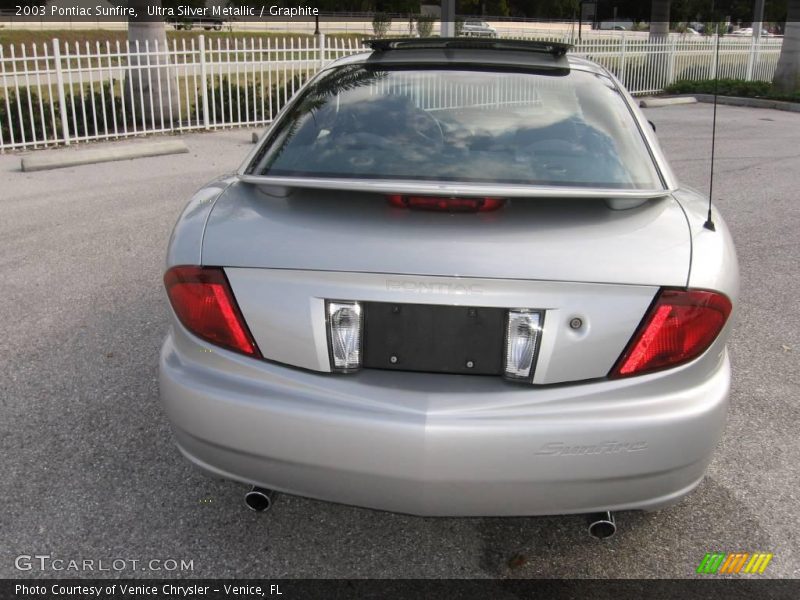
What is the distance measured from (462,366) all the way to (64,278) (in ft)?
13.9

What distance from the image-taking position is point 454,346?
2271 mm

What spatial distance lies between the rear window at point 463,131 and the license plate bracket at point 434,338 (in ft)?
1.95

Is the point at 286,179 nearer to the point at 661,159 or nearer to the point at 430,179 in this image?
the point at 430,179

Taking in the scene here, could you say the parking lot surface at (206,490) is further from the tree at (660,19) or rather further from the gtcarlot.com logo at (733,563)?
the tree at (660,19)

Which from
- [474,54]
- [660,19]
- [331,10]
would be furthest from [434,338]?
[331,10]

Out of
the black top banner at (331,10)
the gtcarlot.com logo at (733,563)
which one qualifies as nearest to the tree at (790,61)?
the black top banner at (331,10)

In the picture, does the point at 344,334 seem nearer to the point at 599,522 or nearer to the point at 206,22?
the point at 599,522

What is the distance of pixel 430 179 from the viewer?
265cm

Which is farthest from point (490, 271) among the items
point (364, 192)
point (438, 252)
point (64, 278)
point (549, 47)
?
point (64, 278)

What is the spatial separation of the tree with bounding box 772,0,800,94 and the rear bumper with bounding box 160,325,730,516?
65.7 feet

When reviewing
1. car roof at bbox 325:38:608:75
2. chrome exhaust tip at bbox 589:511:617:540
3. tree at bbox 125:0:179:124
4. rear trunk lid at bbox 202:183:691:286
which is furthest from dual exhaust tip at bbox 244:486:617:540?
tree at bbox 125:0:179:124

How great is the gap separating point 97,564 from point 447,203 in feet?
5.31

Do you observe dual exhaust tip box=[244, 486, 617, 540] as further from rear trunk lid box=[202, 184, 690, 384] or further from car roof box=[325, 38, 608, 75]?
car roof box=[325, 38, 608, 75]

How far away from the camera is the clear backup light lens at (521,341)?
87.0 inches
